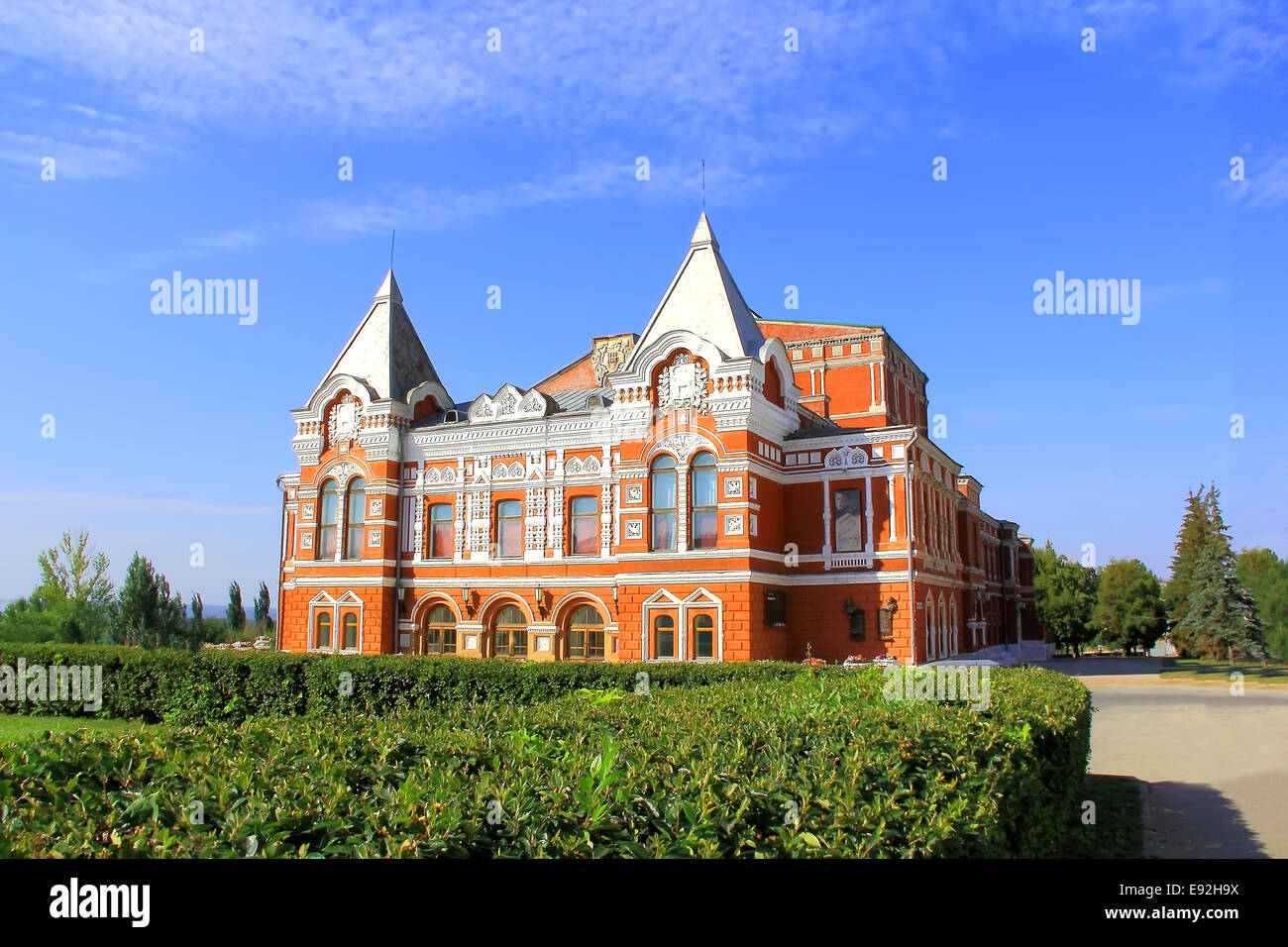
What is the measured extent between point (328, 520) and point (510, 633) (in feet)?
25.9

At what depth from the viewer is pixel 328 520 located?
3167 centimetres

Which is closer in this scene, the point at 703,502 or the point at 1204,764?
the point at 1204,764

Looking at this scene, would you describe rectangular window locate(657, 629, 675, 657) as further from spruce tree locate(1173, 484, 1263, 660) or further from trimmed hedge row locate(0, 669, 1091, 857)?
spruce tree locate(1173, 484, 1263, 660)

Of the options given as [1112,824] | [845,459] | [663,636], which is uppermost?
[845,459]

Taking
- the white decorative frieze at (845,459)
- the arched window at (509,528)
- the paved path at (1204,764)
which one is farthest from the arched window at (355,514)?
the paved path at (1204,764)

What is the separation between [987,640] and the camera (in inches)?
1633

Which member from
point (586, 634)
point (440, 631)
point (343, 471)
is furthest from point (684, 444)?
point (343, 471)

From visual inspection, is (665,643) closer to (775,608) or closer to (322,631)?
(775,608)

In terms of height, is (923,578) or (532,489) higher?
(532,489)

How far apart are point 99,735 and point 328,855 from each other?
2.78 m

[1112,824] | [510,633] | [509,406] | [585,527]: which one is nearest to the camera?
[1112,824]

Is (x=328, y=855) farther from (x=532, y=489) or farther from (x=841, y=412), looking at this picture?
(x=841, y=412)

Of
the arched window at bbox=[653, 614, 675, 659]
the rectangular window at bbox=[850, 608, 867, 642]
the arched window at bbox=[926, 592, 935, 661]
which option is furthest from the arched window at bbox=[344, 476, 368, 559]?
the arched window at bbox=[926, 592, 935, 661]
